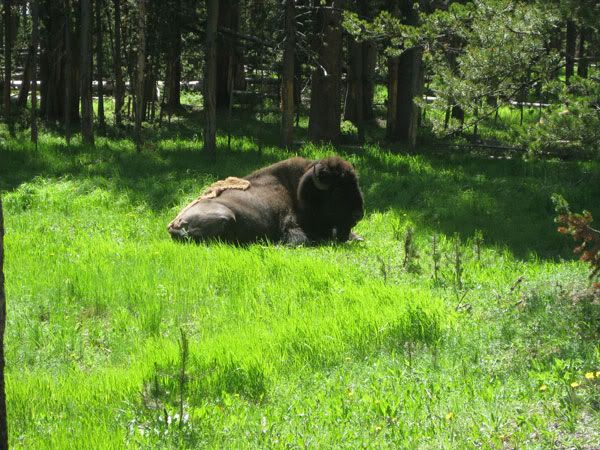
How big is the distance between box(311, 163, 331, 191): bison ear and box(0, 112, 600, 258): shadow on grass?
5.70ft

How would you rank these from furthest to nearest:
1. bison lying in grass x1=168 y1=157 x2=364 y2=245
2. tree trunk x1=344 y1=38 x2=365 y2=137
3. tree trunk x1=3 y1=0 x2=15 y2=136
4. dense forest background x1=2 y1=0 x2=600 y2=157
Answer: tree trunk x1=3 y1=0 x2=15 y2=136
tree trunk x1=344 y1=38 x2=365 y2=137
bison lying in grass x1=168 y1=157 x2=364 y2=245
dense forest background x1=2 y1=0 x2=600 y2=157

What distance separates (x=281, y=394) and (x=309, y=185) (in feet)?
23.6

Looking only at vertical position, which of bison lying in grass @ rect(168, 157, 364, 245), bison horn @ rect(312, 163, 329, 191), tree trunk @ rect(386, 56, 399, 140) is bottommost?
bison lying in grass @ rect(168, 157, 364, 245)

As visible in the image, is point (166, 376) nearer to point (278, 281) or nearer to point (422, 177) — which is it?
point (278, 281)

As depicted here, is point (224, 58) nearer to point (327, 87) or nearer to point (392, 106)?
point (392, 106)

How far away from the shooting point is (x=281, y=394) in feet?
22.1

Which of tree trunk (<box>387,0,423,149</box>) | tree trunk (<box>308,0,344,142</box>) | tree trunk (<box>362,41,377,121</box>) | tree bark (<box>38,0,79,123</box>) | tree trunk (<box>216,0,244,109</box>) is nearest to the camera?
tree trunk (<box>308,0,344,142</box>)

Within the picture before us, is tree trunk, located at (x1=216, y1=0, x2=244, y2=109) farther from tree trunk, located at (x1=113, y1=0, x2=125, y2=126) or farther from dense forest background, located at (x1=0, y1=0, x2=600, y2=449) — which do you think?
dense forest background, located at (x1=0, y1=0, x2=600, y2=449)

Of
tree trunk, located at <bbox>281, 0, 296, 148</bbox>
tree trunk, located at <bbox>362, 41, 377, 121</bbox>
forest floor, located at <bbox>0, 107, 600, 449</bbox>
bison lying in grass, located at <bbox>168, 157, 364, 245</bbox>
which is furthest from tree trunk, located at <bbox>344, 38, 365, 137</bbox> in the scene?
bison lying in grass, located at <bbox>168, 157, 364, 245</bbox>

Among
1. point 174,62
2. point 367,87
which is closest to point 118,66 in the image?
point 174,62

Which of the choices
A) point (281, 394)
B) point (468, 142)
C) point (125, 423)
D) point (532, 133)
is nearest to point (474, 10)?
point (532, 133)

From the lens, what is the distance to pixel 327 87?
825 inches

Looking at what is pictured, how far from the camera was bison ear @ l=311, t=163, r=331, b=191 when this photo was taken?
13.4 metres

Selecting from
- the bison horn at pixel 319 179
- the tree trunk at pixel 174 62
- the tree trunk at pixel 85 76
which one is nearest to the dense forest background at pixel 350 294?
the bison horn at pixel 319 179
